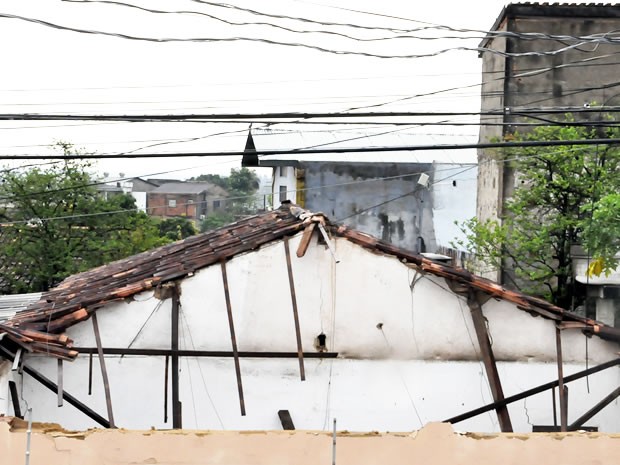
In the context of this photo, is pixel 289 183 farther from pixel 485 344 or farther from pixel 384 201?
pixel 485 344

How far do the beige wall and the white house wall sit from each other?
3.36 m

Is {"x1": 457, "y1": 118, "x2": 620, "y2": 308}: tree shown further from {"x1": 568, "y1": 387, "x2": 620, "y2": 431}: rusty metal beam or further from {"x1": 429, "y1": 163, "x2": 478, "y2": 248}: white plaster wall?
{"x1": 429, "y1": 163, "x2": 478, "y2": 248}: white plaster wall

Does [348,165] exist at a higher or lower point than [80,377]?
higher

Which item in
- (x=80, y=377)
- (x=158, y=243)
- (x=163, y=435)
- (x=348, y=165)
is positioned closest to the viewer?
(x=163, y=435)

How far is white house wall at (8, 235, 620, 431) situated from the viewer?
38.1 feet

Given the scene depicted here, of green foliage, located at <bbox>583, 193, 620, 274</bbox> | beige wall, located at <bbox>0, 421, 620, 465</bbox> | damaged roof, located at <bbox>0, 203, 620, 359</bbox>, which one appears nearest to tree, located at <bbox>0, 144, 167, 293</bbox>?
green foliage, located at <bbox>583, 193, 620, 274</bbox>

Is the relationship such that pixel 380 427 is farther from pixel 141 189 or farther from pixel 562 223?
pixel 141 189

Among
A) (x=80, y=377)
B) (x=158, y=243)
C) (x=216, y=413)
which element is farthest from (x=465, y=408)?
(x=158, y=243)

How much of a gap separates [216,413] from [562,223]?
1176 cm

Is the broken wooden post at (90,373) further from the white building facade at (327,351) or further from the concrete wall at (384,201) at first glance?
the concrete wall at (384,201)

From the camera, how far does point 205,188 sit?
9600cm

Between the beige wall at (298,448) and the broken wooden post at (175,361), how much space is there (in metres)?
3.19

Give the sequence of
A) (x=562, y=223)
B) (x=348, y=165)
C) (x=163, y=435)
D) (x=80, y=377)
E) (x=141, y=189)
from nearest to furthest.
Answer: (x=163, y=435), (x=80, y=377), (x=562, y=223), (x=348, y=165), (x=141, y=189)

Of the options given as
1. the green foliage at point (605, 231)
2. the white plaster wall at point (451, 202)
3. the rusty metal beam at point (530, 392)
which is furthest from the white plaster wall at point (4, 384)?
the white plaster wall at point (451, 202)
